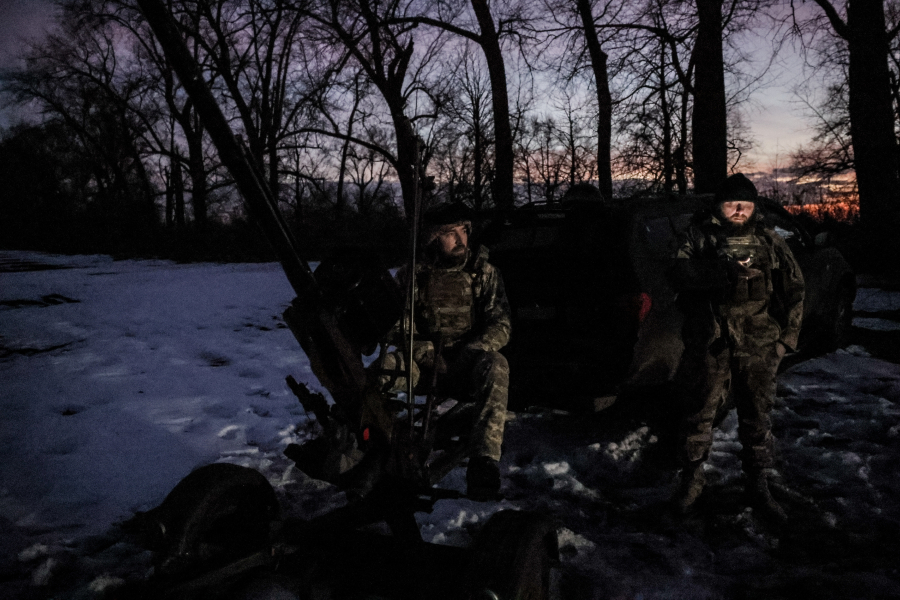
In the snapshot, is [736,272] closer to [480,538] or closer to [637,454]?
[637,454]

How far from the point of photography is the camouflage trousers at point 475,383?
9.21ft

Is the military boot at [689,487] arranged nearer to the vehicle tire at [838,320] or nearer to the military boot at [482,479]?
the military boot at [482,479]

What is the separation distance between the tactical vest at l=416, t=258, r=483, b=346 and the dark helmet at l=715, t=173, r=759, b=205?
1634 millimetres

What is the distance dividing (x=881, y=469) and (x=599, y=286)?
234cm

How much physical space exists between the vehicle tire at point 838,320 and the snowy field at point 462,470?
0.60 feet

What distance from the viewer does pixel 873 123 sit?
39.0 feet

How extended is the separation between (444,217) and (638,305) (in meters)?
1.56

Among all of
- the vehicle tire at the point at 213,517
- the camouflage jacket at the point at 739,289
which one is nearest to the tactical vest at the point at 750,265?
the camouflage jacket at the point at 739,289

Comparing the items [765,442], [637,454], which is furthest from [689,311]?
[637,454]

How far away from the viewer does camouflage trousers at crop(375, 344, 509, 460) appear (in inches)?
110

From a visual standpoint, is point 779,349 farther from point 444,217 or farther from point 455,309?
point 444,217

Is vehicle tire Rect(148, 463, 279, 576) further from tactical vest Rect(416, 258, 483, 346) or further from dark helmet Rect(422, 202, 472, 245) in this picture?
dark helmet Rect(422, 202, 472, 245)

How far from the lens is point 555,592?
2.42 metres

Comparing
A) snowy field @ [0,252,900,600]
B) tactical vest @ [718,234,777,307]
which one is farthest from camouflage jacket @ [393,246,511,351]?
tactical vest @ [718,234,777,307]
